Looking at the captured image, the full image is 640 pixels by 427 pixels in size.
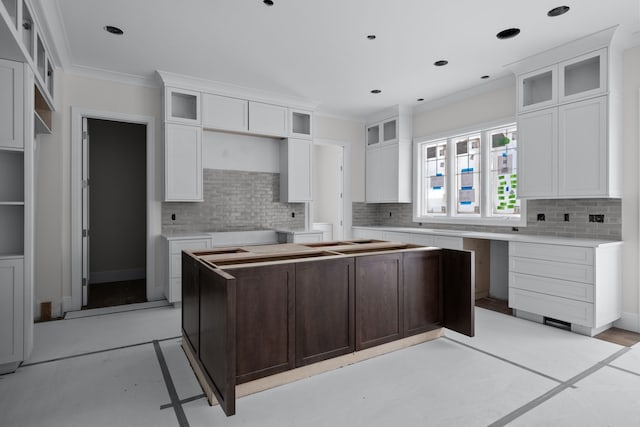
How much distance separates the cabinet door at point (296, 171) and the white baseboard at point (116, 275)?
2.89 meters

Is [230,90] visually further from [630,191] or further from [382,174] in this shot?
[630,191]

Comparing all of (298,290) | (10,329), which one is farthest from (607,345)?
(10,329)

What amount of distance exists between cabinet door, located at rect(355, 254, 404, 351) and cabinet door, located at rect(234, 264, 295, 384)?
601 mm

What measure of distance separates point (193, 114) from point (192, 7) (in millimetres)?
2020

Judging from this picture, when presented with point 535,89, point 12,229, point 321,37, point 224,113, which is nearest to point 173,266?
point 12,229

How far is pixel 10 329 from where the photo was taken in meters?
→ 2.62

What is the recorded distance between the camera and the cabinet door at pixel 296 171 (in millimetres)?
5497

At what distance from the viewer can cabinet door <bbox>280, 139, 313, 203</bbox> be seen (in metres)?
5.50

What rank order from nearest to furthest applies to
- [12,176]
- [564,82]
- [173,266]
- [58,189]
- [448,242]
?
[12,176] < [564,82] < [58,189] < [173,266] < [448,242]

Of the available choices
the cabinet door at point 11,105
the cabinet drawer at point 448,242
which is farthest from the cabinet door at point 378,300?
the cabinet door at point 11,105

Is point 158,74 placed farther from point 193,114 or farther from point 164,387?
point 164,387

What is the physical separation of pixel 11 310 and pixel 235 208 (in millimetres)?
3006

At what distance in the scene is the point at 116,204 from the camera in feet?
19.8

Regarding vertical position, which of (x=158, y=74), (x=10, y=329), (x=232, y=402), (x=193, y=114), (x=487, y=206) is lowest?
(x=232, y=402)
